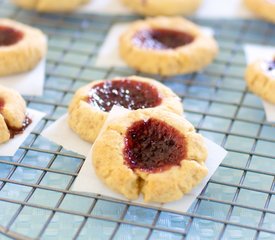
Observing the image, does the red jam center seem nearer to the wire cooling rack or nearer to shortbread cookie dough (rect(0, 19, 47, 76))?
the wire cooling rack

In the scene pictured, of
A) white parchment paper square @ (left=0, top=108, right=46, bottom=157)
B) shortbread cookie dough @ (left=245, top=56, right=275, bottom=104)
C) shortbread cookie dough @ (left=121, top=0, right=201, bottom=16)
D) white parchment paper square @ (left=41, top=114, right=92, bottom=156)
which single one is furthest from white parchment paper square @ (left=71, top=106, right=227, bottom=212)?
shortbread cookie dough @ (left=121, top=0, right=201, bottom=16)

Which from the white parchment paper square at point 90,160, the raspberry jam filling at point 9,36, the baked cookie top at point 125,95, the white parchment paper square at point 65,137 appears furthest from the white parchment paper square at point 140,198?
the raspberry jam filling at point 9,36

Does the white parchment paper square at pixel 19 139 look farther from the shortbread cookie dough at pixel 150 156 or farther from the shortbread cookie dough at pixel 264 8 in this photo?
the shortbread cookie dough at pixel 264 8

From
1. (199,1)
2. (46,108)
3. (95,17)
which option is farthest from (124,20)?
(46,108)

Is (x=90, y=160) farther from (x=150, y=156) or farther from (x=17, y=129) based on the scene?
(x=17, y=129)

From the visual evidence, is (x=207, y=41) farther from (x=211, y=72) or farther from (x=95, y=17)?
(x=95, y=17)

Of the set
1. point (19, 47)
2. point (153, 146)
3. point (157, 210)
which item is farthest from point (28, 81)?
point (157, 210)
